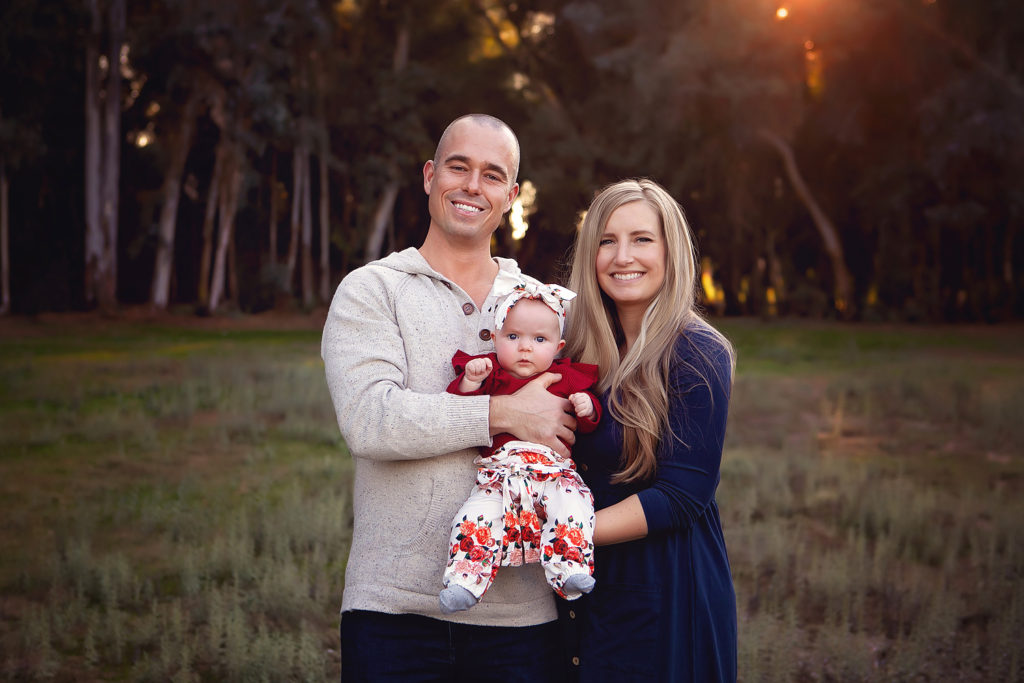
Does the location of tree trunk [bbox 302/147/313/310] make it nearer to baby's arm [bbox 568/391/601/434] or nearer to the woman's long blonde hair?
the woman's long blonde hair

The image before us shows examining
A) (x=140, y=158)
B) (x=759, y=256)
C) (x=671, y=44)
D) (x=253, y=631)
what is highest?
(x=671, y=44)

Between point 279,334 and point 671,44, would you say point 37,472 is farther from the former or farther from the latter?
point 671,44

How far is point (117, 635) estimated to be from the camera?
5.09m

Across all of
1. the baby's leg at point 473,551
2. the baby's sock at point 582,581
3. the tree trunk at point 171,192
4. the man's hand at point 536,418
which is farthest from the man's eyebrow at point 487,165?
the tree trunk at point 171,192

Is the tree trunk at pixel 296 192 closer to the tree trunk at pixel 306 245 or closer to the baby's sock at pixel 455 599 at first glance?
the tree trunk at pixel 306 245

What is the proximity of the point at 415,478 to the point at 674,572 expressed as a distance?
2.66ft

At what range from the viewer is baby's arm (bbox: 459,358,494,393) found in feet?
9.00

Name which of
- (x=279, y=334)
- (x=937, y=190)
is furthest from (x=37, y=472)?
(x=937, y=190)

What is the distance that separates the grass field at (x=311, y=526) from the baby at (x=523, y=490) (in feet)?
8.59

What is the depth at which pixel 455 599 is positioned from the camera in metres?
2.51

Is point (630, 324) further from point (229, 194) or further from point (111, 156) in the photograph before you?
point (229, 194)

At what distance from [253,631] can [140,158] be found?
26571mm

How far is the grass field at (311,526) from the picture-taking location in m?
5.09

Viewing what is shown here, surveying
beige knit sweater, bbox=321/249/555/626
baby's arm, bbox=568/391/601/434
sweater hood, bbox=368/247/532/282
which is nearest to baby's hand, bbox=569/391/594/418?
baby's arm, bbox=568/391/601/434
